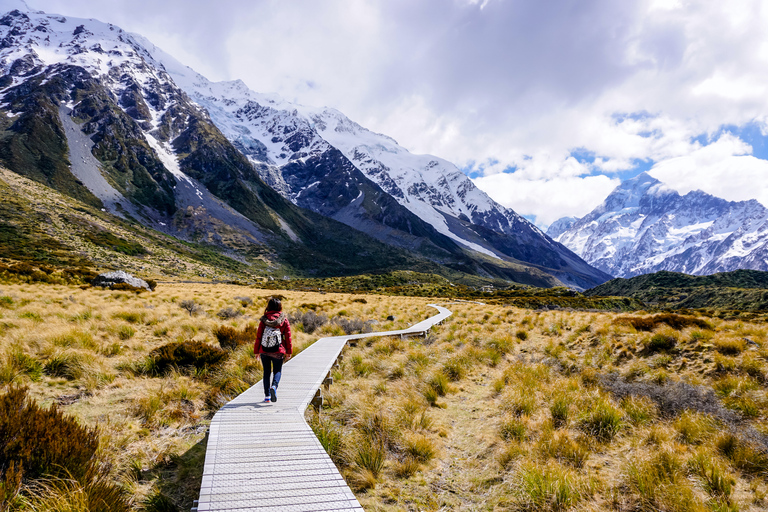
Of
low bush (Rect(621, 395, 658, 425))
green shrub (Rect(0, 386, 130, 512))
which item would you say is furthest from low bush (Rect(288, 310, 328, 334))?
low bush (Rect(621, 395, 658, 425))

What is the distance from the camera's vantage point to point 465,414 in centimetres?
755

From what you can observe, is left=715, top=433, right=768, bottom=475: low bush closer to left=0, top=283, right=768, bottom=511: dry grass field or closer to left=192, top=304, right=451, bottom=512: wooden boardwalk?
left=0, top=283, right=768, bottom=511: dry grass field

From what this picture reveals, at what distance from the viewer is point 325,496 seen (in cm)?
368

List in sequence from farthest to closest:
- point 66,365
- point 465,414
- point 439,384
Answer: point 439,384, point 66,365, point 465,414

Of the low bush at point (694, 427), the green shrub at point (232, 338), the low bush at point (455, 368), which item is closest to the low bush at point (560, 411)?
the low bush at point (694, 427)

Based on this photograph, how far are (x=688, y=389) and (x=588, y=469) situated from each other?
386 cm

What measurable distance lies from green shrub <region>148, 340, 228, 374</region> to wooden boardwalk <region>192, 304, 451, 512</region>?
2.75 metres

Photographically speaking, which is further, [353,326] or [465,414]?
[353,326]

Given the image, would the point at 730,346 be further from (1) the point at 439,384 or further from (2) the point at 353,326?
(2) the point at 353,326

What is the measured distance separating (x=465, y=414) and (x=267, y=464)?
4.85 metres

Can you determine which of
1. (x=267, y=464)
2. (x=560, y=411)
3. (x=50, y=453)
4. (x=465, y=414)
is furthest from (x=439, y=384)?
(x=50, y=453)

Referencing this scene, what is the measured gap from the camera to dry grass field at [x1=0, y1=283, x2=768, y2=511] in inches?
174

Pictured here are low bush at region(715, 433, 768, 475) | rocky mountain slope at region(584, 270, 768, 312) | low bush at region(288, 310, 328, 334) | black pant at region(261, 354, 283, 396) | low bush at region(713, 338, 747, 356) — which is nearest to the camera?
low bush at region(715, 433, 768, 475)

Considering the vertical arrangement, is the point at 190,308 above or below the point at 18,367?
below
